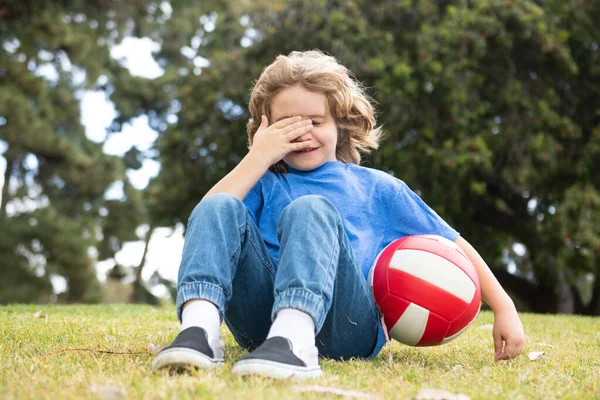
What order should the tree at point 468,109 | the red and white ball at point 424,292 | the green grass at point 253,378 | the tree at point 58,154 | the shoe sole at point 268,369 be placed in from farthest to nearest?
the tree at point 58,154, the tree at point 468,109, the red and white ball at point 424,292, the shoe sole at point 268,369, the green grass at point 253,378

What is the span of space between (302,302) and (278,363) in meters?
0.26

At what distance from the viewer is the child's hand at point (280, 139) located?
2.75 metres

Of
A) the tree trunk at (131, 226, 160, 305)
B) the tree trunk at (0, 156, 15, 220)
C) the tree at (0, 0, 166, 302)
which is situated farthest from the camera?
the tree trunk at (131, 226, 160, 305)

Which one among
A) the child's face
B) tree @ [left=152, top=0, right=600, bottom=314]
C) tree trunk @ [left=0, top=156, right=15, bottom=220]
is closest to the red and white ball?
the child's face

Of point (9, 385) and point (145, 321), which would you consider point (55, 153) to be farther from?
point (9, 385)

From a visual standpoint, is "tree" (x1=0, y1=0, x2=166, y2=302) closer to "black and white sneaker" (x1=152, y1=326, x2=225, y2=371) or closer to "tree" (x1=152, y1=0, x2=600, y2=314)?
"tree" (x1=152, y1=0, x2=600, y2=314)

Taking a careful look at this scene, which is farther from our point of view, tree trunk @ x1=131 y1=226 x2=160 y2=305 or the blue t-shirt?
tree trunk @ x1=131 y1=226 x2=160 y2=305

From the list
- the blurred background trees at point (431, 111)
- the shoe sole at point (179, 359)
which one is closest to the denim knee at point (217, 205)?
the shoe sole at point (179, 359)

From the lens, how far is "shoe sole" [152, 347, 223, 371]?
6.56 feet

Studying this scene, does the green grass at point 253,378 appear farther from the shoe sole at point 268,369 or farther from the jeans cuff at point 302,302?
the jeans cuff at point 302,302

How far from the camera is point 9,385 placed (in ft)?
5.93

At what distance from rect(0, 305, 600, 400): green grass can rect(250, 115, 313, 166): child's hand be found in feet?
2.84

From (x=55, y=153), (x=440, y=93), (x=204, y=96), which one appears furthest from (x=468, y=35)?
(x=55, y=153)

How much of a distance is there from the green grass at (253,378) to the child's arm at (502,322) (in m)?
0.07
